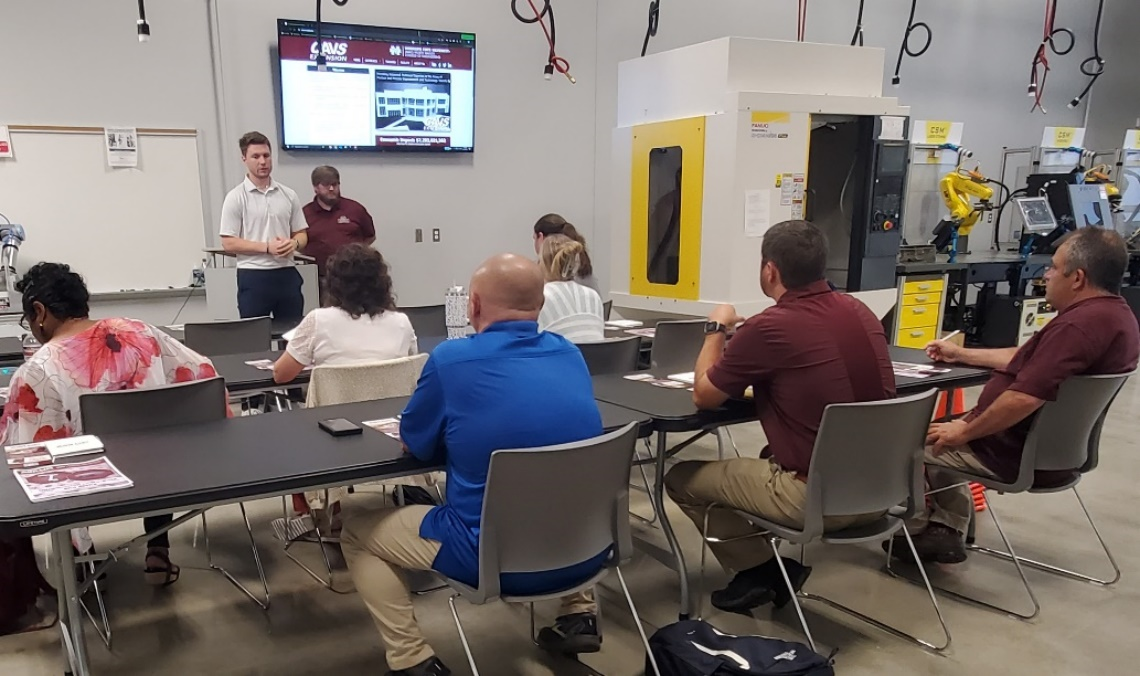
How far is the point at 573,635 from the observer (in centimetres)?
241

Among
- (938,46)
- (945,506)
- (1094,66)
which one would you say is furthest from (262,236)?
(1094,66)

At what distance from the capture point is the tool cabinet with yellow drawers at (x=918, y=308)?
6.16 meters

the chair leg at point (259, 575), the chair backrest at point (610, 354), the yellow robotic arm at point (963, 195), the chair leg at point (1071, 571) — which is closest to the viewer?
Result: the chair leg at point (259, 575)

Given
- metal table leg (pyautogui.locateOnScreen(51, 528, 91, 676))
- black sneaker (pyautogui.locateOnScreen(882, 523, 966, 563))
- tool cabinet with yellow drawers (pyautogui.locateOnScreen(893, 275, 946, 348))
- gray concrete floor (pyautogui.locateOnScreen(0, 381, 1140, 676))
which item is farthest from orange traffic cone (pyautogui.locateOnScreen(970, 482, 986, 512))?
metal table leg (pyautogui.locateOnScreen(51, 528, 91, 676))

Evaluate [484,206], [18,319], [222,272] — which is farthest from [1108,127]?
[18,319]

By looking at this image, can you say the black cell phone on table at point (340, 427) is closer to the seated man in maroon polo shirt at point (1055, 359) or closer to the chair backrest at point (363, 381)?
the chair backrest at point (363, 381)

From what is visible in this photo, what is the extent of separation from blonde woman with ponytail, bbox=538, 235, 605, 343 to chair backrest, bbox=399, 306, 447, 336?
3.08 feet

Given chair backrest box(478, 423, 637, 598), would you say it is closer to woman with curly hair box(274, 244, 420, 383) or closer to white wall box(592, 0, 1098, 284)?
woman with curly hair box(274, 244, 420, 383)

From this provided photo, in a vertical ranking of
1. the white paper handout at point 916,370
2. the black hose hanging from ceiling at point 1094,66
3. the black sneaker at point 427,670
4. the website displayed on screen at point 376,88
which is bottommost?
the black sneaker at point 427,670

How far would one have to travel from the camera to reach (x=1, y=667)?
8.11 ft

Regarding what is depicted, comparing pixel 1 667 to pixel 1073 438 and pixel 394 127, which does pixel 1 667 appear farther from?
pixel 394 127

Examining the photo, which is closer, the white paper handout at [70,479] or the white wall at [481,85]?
the white paper handout at [70,479]

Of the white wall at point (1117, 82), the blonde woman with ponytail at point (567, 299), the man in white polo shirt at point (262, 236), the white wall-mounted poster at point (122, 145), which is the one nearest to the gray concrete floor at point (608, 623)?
the blonde woman with ponytail at point (567, 299)

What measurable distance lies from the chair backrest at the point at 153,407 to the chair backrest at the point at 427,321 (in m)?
1.89
